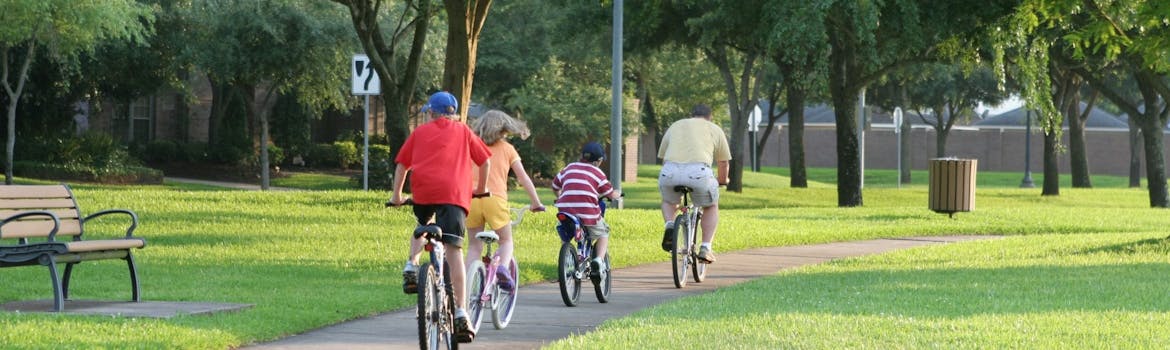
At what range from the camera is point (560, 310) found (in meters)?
12.4

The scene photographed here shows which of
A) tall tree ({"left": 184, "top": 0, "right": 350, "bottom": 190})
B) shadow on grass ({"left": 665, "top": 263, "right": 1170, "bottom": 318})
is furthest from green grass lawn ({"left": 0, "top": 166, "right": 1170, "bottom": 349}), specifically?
tall tree ({"left": 184, "top": 0, "right": 350, "bottom": 190})

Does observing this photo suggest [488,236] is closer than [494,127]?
Yes

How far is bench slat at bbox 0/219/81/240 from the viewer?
40.3 feet

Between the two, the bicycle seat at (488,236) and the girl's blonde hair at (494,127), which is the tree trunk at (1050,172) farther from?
the bicycle seat at (488,236)

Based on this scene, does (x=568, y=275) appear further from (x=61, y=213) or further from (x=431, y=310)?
(x=61, y=213)

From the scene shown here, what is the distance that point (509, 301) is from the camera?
36.0 ft

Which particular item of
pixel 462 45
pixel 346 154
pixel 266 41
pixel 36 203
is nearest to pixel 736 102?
pixel 346 154

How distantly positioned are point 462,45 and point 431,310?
46.5ft

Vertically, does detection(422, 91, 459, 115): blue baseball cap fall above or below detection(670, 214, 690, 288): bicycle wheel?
above

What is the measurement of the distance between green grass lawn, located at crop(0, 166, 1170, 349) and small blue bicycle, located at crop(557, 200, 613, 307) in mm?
706

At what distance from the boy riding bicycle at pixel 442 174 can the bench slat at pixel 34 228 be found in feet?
13.1

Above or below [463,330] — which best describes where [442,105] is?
above

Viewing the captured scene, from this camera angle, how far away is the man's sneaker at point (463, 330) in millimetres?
9391

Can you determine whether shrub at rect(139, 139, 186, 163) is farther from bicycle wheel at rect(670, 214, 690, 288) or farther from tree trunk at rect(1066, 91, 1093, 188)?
bicycle wheel at rect(670, 214, 690, 288)
